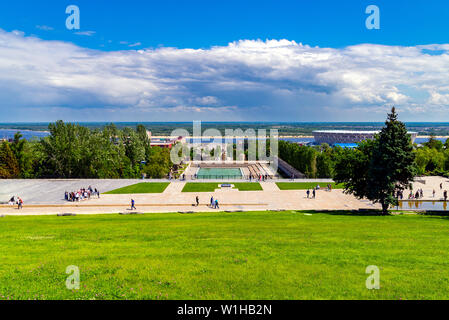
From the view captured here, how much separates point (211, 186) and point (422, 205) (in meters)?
26.7

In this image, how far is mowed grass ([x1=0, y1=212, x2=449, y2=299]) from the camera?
28.5 ft

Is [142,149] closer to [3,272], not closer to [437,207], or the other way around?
[437,207]

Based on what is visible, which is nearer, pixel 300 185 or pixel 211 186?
pixel 211 186

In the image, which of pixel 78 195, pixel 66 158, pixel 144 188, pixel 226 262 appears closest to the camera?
pixel 226 262

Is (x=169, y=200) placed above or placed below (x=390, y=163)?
below

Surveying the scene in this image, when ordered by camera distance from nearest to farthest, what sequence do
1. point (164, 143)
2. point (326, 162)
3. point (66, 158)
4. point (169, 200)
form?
point (169, 200), point (66, 158), point (326, 162), point (164, 143)


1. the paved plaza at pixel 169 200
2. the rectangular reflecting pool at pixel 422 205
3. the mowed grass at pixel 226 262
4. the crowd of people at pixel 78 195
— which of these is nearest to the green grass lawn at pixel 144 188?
the paved plaza at pixel 169 200

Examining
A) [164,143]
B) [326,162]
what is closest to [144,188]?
[326,162]

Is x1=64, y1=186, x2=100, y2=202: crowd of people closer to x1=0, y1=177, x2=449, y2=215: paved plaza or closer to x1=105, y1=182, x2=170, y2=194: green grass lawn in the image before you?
x1=0, y1=177, x2=449, y2=215: paved plaza

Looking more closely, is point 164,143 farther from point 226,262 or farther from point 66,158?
point 226,262

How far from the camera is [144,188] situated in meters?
44.3

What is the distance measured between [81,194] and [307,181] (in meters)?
33.4

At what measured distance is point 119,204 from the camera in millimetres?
34531
